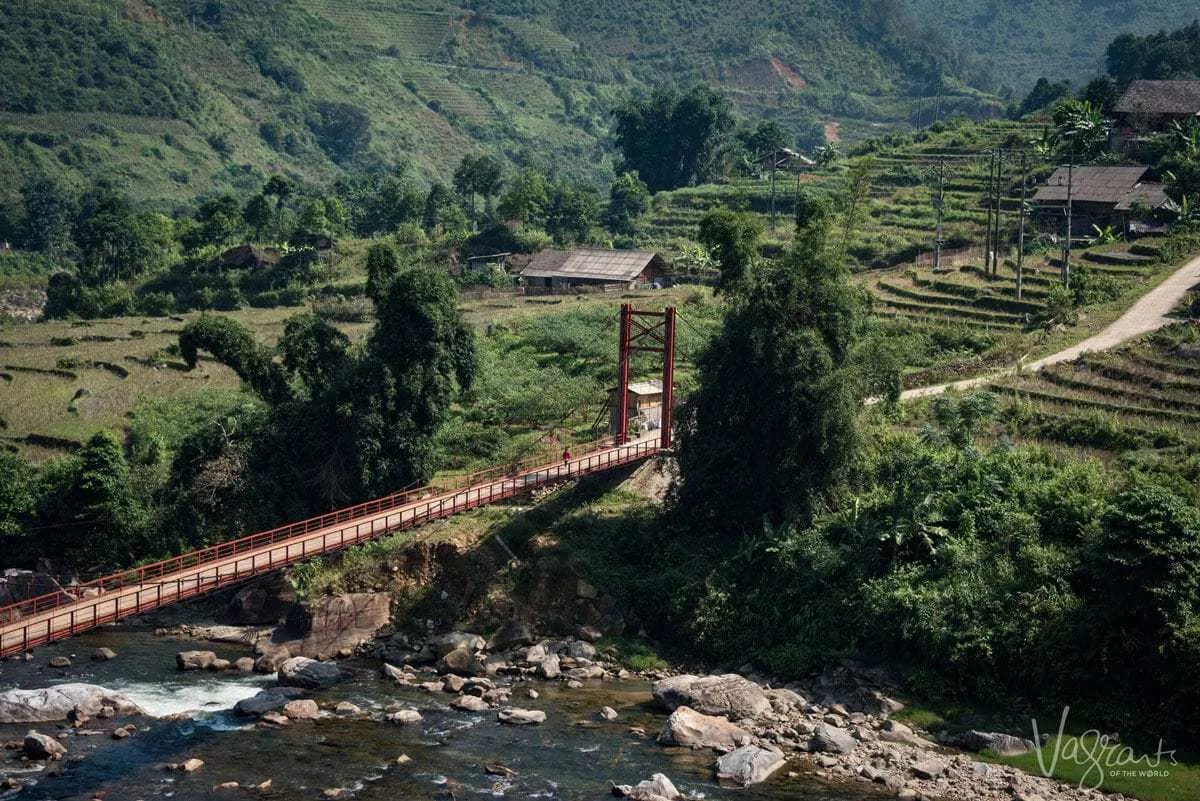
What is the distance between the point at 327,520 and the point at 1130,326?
33.3m

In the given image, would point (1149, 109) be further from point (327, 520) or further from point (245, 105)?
point (245, 105)

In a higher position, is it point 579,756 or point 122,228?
point 122,228

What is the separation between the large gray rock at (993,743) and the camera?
3644 centimetres

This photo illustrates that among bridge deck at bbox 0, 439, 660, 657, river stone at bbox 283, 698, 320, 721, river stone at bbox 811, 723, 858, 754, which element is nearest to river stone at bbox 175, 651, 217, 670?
bridge deck at bbox 0, 439, 660, 657

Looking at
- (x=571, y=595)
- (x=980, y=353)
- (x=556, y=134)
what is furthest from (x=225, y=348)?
(x=556, y=134)

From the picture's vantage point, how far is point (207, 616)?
48156mm

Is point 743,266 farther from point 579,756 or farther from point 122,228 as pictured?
point 122,228

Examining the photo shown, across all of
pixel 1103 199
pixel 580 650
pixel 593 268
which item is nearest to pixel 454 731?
pixel 580 650

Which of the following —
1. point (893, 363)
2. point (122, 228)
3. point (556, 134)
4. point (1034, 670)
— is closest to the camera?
point (1034, 670)

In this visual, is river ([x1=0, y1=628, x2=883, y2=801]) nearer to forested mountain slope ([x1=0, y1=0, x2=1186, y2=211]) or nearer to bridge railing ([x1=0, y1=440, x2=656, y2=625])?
bridge railing ([x1=0, y1=440, x2=656, y2=625])

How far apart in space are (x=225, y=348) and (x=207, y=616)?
10893 mm

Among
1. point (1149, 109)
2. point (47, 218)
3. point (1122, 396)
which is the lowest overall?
point (1122, 396)

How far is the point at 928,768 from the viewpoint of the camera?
35.4 meters

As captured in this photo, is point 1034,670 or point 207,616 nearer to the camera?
point 1034,670
